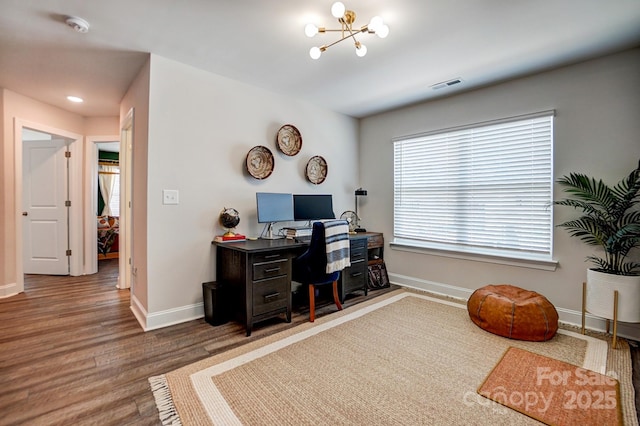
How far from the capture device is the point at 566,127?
2836 millimetres

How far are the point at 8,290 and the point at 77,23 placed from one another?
3.42 m

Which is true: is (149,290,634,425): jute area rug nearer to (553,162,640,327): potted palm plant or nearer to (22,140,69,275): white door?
(553,162,640,327): potted palm plant

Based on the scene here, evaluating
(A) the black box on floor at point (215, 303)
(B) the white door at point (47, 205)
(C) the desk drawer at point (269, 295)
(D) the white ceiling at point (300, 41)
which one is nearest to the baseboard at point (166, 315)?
(A) the black box on floor at point (215, 303)

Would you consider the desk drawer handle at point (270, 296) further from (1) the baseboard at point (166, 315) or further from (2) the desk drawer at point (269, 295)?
(1) the baseboard at point (166, 315)

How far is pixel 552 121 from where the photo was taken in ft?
9.56

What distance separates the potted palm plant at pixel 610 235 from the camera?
227 cm

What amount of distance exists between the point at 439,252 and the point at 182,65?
3577 mm

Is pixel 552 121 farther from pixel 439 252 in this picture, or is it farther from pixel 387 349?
pixel 387 349

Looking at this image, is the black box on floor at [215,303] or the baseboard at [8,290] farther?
the baseboard at [8,290]

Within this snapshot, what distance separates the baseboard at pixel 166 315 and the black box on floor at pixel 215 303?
0.44 ft

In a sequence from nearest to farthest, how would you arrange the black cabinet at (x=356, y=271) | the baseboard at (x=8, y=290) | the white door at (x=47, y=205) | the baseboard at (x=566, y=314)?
the baseboard at (x=566, y=314), the black cabinet at (x=356, y=271), the baseboard at (x=8, y=290), the white door at (x=47, y=205)

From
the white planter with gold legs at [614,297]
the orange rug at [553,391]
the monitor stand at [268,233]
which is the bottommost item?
the orange rug at [553,391]

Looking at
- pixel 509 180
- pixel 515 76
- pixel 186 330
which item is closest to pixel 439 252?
pixel 509 180

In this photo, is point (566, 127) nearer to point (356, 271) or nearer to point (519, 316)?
point (519, 316)
